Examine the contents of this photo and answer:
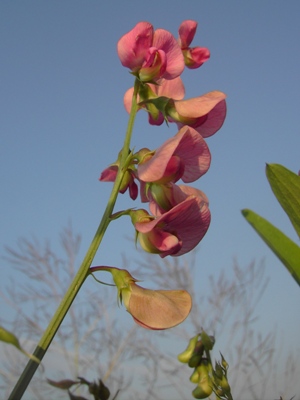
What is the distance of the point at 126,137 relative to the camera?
0.66 meters

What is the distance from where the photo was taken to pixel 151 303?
0.60 meters

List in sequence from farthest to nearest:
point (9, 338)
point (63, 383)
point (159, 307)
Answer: point (159, 307)
point (63, 383)
point (9, 338)

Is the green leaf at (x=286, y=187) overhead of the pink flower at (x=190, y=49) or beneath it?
beneath

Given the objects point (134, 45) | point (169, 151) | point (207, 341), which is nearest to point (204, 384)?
point (207, 341)

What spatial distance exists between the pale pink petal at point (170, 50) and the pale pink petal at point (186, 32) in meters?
0.07

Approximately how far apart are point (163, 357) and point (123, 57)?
231 inches

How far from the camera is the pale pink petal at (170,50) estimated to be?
76 centimetres

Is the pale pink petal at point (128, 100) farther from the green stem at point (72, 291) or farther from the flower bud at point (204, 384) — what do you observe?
the flower bud at point (204, 384)

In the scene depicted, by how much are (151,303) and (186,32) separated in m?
0.45

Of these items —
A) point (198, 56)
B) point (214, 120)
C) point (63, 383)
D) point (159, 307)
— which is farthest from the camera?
point (198, 56)

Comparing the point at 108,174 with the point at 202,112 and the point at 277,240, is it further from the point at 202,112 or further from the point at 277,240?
the point at 277,240

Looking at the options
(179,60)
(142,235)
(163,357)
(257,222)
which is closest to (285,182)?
(257,222)

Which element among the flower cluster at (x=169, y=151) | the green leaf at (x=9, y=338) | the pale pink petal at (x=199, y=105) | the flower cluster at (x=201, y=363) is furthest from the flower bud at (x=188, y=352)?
the green leaf at (x=9, y=338)

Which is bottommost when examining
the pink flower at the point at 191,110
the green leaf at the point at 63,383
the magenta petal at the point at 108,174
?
the green leaf at the point at 63,383
